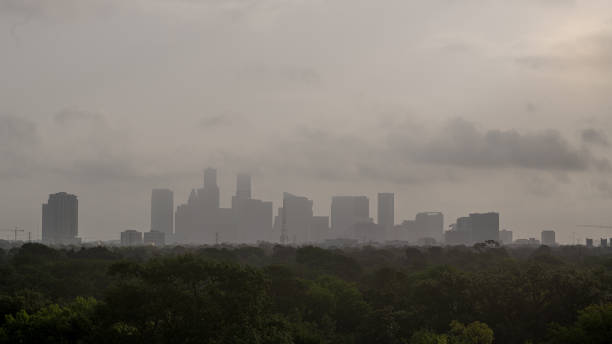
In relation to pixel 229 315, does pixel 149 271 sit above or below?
above

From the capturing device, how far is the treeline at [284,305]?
5647 cm

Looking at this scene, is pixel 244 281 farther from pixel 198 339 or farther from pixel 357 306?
pixel 357 306

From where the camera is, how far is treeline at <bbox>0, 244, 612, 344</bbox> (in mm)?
56469

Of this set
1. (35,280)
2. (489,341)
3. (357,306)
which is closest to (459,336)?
(489,341)

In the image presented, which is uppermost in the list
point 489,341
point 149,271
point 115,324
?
point 149,271

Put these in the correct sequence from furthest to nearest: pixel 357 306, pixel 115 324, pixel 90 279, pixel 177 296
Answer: pixel 90 279, pixel 357 306, pixel 177 296, pixel 115 324

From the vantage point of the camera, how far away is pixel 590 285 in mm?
85250

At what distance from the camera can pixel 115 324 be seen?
54.2 meters

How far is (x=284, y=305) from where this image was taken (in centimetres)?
9444

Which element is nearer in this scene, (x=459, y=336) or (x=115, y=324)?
(x=115, y=324)

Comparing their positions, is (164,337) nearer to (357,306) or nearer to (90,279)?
(357,306)

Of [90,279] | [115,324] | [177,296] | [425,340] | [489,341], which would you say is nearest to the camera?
[115,324]

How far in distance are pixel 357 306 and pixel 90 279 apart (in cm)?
5363

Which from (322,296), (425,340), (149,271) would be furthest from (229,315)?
(322,296)
